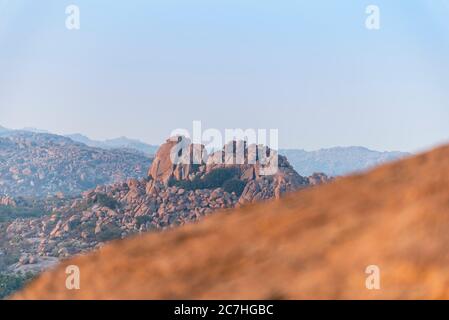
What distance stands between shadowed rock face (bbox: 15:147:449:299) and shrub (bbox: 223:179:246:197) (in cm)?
14834

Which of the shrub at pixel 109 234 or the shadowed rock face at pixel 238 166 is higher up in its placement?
the shadowed rock face at pixel 238 166

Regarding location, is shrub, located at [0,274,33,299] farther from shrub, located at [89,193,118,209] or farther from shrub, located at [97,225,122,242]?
shrub, located at [89,193,118,209]

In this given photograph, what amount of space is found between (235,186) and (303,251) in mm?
150346

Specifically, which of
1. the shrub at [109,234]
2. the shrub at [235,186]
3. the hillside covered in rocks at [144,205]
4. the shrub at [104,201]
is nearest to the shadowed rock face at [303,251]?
the hillside covered in rocks at [144,205]

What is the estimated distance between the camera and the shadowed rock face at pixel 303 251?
3750 mm

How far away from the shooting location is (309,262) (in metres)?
3.90

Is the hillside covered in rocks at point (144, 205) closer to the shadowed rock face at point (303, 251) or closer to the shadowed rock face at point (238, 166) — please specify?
the shadowed rock face at point (238, 166)

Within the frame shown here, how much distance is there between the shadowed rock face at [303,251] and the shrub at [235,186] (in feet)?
487

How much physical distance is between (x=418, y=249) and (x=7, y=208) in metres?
181

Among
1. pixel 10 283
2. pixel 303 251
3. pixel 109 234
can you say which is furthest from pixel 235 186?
pixel 303 251
